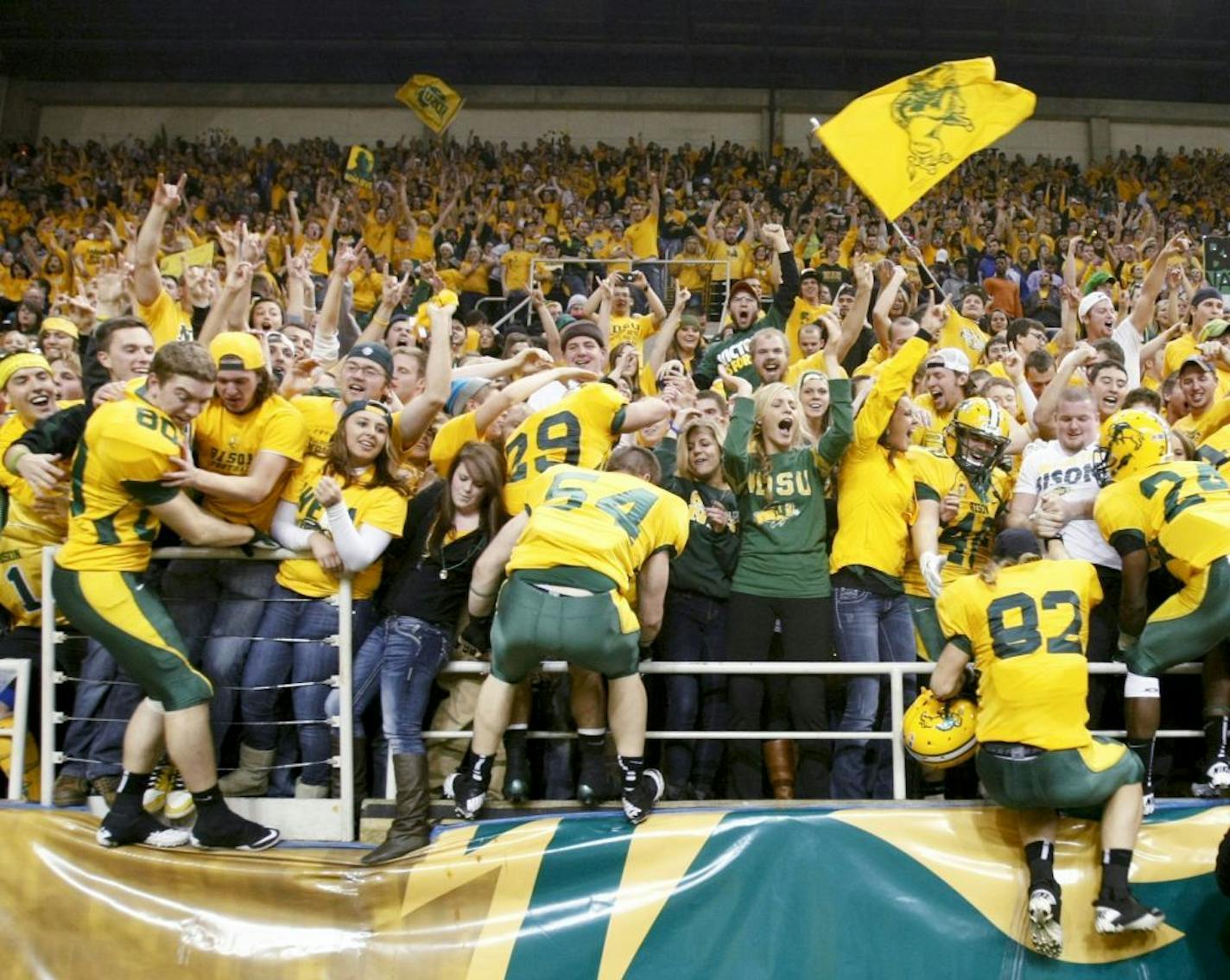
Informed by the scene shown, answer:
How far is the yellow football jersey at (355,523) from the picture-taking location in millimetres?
5484

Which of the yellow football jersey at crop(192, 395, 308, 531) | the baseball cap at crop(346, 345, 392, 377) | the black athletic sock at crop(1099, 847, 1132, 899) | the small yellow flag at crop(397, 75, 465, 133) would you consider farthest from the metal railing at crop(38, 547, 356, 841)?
the small yellow flag at crop(397, 75, 465, 133)

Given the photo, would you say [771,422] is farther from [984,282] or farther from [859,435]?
[984,282]

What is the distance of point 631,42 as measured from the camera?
2405 cm

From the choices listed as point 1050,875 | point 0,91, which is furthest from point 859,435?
point 0,91

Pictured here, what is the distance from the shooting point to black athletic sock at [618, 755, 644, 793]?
16.3ft

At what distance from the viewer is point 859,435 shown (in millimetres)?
6008

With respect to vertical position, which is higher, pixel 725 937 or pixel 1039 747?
pixel 1039 747

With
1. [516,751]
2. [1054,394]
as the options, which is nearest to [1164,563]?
[1054,394]

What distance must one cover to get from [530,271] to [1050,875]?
11060 millimetres

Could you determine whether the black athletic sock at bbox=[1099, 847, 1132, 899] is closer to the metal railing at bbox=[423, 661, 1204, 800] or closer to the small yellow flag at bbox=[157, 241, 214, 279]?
the metal railing at bbox=[423, 661, 1204, 800]

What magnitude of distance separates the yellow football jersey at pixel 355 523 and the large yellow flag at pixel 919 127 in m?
3.78

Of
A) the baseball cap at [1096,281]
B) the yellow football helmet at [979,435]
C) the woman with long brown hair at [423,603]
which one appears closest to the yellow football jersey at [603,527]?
the woman with long brown hair at [423,603]

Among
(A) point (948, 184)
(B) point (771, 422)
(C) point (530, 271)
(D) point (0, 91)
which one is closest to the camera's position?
(B) point (771, 422)

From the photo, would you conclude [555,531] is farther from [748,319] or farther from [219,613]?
[748,319]
